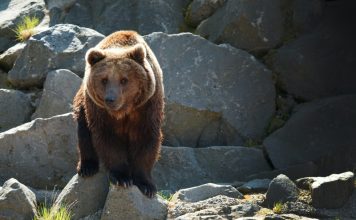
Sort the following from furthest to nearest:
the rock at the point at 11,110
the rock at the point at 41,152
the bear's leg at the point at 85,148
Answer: the rock at the point at 11,110, the rock at the point at 41,152, the bear's leg at the point at 85,148

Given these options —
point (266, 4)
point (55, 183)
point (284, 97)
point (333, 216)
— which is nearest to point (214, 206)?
point (333, 216)

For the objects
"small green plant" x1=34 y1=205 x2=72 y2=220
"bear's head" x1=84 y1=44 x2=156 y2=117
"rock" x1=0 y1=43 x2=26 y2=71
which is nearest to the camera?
"small green plant" x1=34 y1=205 x2=72 y2=220

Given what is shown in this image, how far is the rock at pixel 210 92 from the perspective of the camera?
999cm

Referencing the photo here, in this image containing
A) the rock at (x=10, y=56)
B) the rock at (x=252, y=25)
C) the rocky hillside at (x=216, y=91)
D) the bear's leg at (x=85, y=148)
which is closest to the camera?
the bear's leg at (x=85, y=148)

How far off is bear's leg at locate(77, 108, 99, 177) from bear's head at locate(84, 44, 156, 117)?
0.55m

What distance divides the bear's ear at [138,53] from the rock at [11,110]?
318cm

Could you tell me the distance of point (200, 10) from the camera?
1132 cm

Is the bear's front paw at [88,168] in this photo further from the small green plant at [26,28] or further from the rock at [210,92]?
the small green plant at [26,28]

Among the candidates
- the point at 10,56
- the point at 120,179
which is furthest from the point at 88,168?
the point at 10,56

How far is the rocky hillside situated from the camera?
9.02 m

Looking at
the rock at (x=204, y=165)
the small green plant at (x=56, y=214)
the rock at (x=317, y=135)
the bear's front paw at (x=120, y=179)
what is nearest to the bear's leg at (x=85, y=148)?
the bear's front paw at (x=120, y=179)

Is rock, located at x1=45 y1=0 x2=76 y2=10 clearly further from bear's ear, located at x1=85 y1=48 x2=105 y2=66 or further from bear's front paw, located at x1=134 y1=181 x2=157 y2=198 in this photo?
bear's front paw, located at x1=134 y1=181 x2=157 y2=198

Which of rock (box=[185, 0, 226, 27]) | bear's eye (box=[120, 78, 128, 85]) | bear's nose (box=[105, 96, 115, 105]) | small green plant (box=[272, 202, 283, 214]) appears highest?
bear's eye (box=[120, 78, 128, 85])

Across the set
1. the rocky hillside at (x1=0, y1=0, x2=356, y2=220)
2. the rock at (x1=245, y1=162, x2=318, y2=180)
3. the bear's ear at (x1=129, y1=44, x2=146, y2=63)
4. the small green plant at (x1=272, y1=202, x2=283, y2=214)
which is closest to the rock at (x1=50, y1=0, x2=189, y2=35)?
the rocky hillside at (x1=0, y1=0, x2=356, y2=220)
